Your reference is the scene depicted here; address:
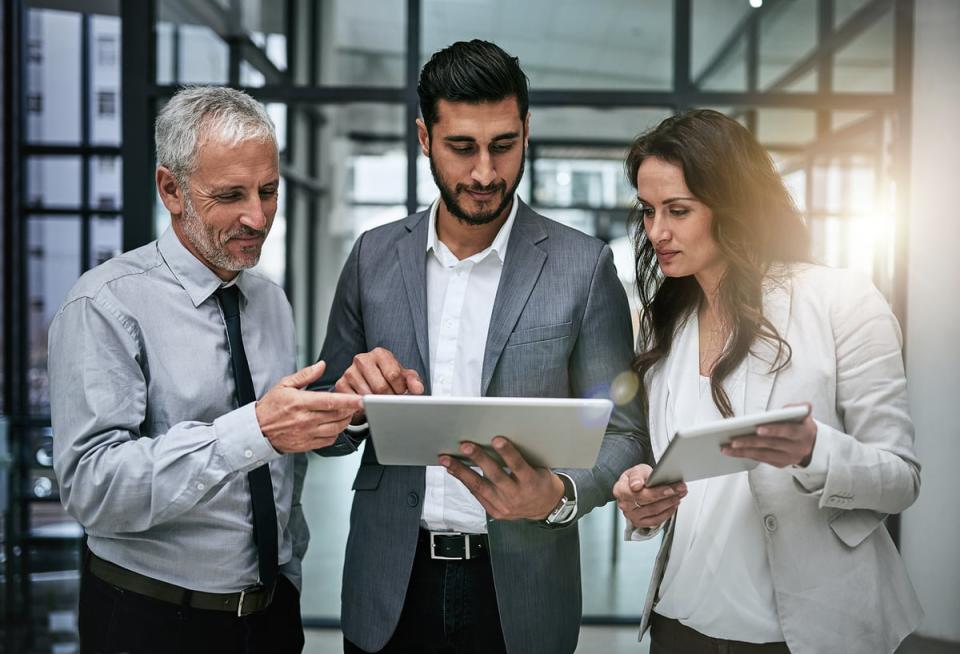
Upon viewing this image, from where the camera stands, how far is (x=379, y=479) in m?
1.81

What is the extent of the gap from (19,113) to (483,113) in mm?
4265

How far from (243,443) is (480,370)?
55 cm

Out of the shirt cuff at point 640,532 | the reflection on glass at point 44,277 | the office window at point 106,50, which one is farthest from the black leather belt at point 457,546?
the office window at point 106,50

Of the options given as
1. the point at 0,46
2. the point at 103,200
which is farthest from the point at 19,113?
the point at 103,200

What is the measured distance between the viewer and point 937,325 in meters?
3.72

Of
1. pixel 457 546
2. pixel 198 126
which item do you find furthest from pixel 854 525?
pixel 198 126

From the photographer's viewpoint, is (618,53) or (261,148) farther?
(618,53)

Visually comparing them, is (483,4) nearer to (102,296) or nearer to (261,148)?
(261,148)

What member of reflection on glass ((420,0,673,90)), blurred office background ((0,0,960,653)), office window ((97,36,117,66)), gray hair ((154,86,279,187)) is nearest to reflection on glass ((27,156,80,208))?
blurred office background ((0,0,960,653))

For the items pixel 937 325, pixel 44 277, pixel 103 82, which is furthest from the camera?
pixel 103 82

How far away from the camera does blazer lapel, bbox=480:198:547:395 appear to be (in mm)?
1740

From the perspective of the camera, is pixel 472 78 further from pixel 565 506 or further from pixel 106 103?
pixel 106 103

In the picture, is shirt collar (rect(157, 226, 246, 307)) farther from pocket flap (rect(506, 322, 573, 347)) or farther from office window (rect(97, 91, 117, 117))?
office window (rect(97, 91, 117, 117))

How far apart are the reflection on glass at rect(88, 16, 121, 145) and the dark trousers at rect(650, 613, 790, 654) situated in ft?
15.3
